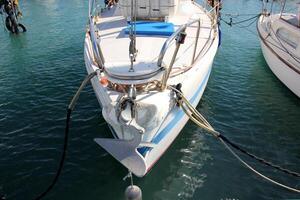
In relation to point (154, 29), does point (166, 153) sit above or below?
below

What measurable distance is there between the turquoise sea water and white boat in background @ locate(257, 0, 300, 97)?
674 millimetres

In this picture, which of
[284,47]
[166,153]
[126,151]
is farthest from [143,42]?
[284,47]

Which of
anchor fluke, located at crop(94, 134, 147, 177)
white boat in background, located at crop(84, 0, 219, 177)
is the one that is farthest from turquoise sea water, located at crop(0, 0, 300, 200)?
anchor fluke, located at crop(94, 134, 147, 177)

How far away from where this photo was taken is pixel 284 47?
54.7ft

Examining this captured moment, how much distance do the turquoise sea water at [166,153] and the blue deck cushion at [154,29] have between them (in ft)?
12.2

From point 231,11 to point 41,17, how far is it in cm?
1957

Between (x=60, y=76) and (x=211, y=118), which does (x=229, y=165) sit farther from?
(x=60, y=76)

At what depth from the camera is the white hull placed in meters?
15.3

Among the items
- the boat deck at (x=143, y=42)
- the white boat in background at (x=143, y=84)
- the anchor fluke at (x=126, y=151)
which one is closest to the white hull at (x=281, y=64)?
the boat deck at (x=143, y=42)

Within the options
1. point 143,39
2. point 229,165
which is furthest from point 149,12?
point 229,165

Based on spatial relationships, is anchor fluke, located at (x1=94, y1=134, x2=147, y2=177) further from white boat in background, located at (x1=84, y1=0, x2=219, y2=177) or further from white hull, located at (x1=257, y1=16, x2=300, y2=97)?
white hull, located at (x1=257, y1=16, x2=300, y2=97)

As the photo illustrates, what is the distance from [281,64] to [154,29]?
770 cm

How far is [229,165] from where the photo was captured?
10.5 m

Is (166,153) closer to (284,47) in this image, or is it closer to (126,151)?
(126,151)
